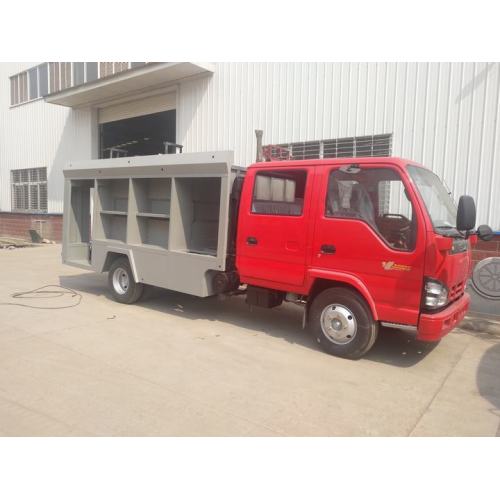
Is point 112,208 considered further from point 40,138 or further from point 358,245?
point 40,138

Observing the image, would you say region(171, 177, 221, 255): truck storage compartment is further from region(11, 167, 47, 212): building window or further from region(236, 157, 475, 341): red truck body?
region(11, 167, 47, 212): building window

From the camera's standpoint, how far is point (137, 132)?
1816cm

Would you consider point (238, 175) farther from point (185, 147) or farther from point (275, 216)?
point (185, 147)

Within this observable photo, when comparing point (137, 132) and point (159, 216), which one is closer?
point (159, 216)

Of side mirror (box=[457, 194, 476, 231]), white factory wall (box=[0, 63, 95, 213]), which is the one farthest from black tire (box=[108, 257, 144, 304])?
white factory wall (box=[0, 63, 95, 213])

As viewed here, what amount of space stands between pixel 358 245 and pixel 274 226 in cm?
116

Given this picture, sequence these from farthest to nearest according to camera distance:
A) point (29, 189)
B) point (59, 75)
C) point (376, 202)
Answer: point (29, 189) → point (59, 75) → point (376, 202)

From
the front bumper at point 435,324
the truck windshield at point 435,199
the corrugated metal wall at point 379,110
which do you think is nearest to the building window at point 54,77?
the corrugated metal wall at point 379,110

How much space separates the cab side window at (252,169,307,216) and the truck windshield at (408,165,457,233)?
4.34 feet

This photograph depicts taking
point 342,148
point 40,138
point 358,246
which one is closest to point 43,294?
point 358,246

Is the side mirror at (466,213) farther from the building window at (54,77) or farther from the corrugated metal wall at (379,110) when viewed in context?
the building window at (54,77)

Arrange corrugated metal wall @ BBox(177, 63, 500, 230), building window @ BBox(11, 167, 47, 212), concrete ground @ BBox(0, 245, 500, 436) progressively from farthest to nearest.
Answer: building window @ BBox(11, 167, 47, 212) → corrugated metal wall @ BBox(177, 63, 500, 230) → concrete ground @ BBox(0, 245, 500, 436)

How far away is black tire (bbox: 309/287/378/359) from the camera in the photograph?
16.0 ft

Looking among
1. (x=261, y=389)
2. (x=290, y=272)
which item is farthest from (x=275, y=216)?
(x=261, y=389)
